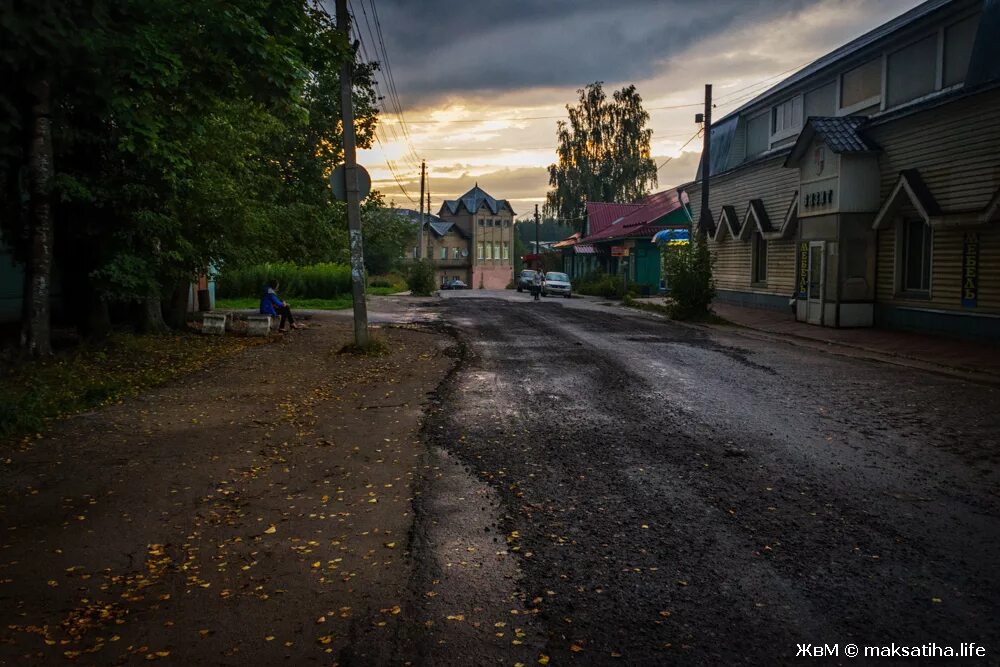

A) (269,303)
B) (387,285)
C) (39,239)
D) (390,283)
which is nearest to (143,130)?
(39,239)

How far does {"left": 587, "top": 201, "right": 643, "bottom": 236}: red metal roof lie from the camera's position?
55.3 metres

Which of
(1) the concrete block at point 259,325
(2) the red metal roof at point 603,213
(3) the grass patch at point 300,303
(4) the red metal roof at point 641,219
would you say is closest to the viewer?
(1) the concrete block at point 259,325

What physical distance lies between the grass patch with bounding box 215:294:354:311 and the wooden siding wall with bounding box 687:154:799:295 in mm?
16363

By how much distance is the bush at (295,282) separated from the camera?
37469mm

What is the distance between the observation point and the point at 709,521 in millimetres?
5199

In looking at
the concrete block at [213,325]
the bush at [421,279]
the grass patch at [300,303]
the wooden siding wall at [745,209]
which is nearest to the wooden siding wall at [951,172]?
the wooden siding wall at [745,209]

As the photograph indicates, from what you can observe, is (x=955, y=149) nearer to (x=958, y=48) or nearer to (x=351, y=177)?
(x=958, y=48)

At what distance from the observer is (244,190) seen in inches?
711

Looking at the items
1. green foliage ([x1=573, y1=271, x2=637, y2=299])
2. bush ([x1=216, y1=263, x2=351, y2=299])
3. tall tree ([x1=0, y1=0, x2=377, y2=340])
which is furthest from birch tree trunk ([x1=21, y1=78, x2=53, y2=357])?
green foliage ([x1=573, y1=271, x2=637, y2=299])

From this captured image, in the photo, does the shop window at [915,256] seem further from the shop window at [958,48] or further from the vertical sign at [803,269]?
the shop window at [958,48]

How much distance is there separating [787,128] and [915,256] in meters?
10.8

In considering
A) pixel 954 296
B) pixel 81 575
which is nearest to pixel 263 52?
pixel 81 575

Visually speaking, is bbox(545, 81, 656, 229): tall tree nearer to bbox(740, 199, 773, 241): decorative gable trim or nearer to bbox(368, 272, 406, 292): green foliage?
bbox(368, 272, 406, 292): green foliage

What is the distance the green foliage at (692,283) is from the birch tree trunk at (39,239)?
17.6 meters
